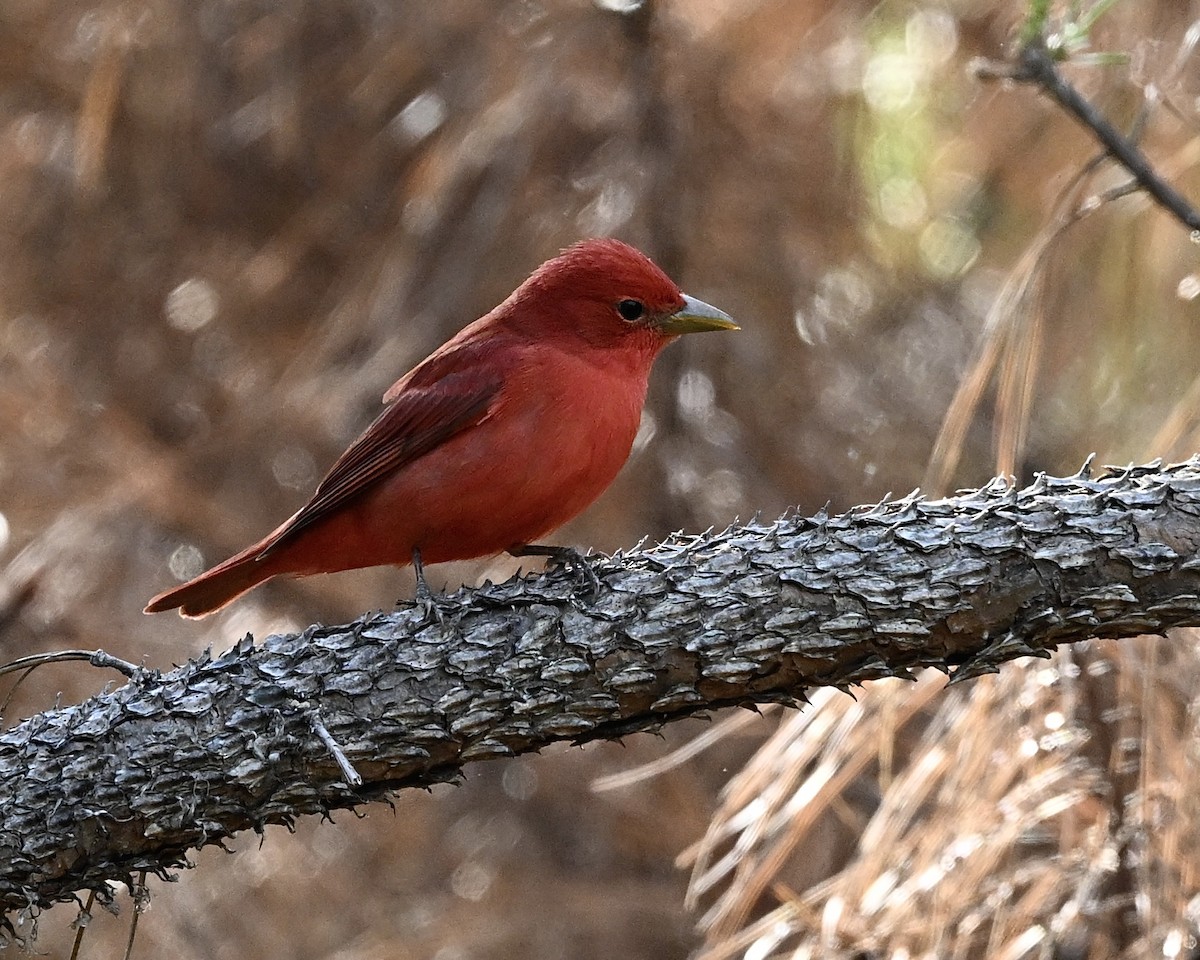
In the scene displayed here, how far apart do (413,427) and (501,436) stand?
0.27m

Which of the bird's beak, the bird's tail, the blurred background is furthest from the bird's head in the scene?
the bird's tail

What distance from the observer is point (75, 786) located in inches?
104

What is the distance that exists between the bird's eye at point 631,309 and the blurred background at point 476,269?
0.79m

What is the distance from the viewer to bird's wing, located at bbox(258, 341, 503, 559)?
11.7ft

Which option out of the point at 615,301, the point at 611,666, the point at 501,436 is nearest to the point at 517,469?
the point at 501,436

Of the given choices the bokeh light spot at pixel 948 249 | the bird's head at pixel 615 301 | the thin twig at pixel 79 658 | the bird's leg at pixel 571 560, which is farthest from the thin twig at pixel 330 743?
the bokeh light spot at pixel 948 249

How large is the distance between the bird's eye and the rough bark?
1181mm

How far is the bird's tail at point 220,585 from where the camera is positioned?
365 cm

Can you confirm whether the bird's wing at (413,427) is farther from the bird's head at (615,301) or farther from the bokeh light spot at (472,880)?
the bokeh light spot at (472,880)

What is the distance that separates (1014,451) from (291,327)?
2385 millimetres

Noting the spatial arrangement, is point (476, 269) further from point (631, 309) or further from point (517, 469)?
point (517, 469)

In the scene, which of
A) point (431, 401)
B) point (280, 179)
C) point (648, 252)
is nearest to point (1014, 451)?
point (431, 401)

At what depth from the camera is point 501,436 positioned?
346cm

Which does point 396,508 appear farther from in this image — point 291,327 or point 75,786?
point 291,327
